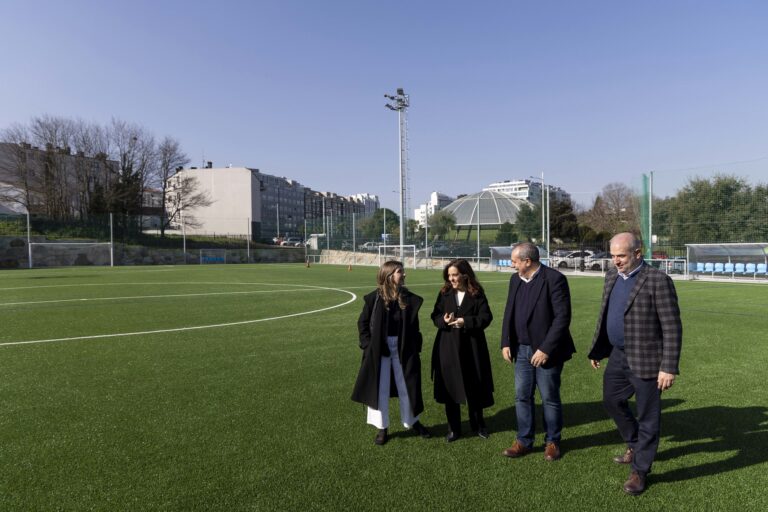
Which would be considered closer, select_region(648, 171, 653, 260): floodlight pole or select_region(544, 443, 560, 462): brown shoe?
select_region(544, 443, 560, 462): brown shoe

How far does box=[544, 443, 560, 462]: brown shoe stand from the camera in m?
3.95

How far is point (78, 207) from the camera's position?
174ft

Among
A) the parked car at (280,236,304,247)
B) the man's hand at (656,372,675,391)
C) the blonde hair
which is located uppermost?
the parked car at (280,236,304,247)

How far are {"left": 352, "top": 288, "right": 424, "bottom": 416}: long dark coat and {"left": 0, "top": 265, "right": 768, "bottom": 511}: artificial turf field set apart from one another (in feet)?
1.29

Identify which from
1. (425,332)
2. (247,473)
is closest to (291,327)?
(425,332)

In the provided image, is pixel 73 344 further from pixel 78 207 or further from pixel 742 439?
pixel 78 207

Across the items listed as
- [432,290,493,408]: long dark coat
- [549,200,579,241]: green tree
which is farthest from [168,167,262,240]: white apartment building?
[432,290,493,408]: long dark coat

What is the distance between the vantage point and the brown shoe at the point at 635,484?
341cm

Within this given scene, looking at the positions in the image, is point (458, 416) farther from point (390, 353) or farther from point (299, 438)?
point (299, 438)

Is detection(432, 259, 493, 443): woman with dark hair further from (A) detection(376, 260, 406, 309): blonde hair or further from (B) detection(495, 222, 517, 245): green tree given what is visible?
(B) detection(495, 222, 517, 245): green tree

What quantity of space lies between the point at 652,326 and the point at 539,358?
0.81 meters

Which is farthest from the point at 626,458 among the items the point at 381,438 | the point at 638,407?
the point at 381,438

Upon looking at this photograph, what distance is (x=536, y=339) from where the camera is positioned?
12.8 feet

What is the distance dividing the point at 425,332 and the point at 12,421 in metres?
6.68
